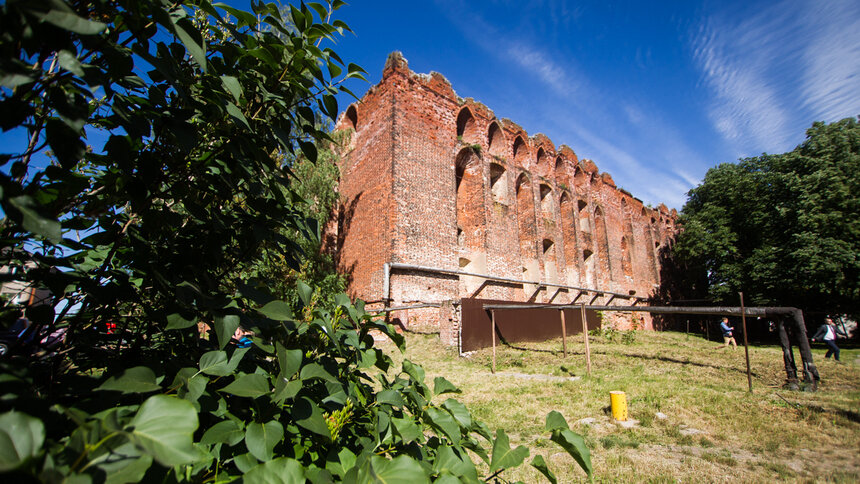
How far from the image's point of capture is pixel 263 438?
0.73 metres

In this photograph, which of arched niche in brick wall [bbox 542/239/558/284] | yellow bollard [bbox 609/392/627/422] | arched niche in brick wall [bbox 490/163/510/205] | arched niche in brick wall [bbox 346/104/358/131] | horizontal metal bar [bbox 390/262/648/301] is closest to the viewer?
yellow bollard [bbox 609/392/627/422]

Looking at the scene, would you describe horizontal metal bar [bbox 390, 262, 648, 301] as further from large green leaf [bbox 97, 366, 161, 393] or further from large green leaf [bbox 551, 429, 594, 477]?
large green leaf [bbox 97, 366, 161, 393]

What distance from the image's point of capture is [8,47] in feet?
1.99

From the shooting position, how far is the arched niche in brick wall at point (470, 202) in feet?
49.5

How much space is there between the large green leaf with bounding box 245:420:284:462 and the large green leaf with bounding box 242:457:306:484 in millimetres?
36

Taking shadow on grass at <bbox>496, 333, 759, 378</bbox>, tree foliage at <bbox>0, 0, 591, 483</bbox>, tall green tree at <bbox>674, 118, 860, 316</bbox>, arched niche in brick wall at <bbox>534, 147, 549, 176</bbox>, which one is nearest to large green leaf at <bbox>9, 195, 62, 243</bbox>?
tree foliage at <bbox>0, 0, 591, 483</bbox>

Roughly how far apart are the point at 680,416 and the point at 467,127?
1364cm

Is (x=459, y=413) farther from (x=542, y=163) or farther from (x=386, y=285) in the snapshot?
(x=542, y=163)

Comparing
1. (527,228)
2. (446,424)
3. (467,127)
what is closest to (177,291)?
(446,424)

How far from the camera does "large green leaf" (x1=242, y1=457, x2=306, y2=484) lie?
25.1 inches

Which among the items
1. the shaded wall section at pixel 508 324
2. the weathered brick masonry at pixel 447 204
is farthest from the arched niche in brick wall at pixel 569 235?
the shaded wall section at pixel 508 324

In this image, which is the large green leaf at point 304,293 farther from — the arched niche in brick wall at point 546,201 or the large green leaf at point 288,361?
the arched niche in brick wall at point 546,201

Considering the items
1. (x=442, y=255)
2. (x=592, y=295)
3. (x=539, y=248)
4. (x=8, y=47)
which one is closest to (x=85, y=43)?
(x=8, y=47)

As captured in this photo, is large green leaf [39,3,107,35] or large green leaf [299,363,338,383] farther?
large green leaf [299,363,338,383]
